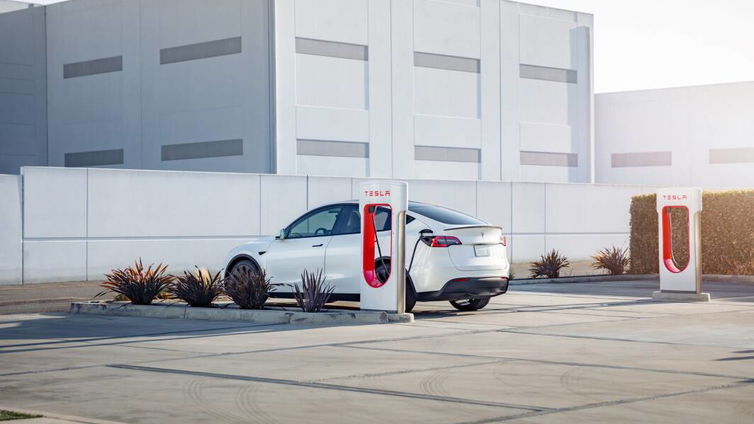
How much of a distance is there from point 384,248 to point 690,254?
6.44 meters

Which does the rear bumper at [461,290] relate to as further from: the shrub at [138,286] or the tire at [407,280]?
the shrub at [138,286]

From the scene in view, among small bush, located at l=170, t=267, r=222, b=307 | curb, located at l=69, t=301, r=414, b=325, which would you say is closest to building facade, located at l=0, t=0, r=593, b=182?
curb, located at l=69, t=301, r=414, b=325

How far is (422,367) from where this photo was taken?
10781 mm

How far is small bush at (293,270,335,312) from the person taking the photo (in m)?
16.3

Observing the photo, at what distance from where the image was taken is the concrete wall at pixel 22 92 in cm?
5491

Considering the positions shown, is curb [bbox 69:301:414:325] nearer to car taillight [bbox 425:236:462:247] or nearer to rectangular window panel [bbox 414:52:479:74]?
car taillight [bbox 425:236:462:247]

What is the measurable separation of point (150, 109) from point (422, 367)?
41.3 metres

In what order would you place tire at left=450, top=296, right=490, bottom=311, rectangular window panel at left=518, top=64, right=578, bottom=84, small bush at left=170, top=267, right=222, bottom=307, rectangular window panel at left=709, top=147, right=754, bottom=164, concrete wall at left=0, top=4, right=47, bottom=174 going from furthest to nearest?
1. rectangular window panel at left=709, top=147, right=754, bottom=164
2. rectangular window panel at left=518, top=64, right=578, bottom=84
3. concrete wall at left=0, top=4, right=47, bottom=174
4. tire at left=450, top=296, right=490, bottom=311
5. small bush at left=170, top=267, right=222, bottom=307

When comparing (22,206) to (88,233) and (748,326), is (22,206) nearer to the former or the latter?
(88,233)

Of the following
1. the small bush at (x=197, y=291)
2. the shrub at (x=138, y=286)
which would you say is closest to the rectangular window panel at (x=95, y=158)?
the shrub at (x=138, y=286)

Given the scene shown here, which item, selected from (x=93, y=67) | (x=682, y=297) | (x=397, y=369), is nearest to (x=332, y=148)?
(x=93, y=67)

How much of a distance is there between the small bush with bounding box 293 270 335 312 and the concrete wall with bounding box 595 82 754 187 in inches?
2306

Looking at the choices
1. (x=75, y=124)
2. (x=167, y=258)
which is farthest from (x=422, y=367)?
(x=75, y=124)

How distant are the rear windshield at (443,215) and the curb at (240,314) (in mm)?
1657
